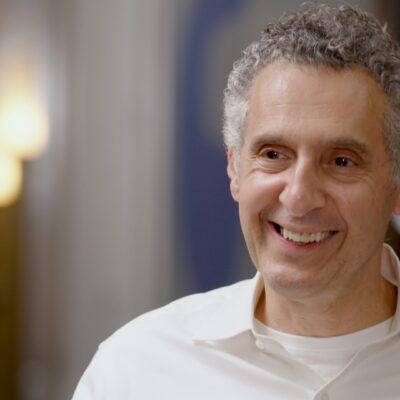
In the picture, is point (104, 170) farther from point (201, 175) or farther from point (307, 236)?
point (307, 236)

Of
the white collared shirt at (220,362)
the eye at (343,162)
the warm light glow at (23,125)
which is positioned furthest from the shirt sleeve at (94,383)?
the warm light glow at (23,125)

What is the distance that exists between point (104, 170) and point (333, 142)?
238 centimetres

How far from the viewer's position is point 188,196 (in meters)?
3.52

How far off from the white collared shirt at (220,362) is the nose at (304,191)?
286 millimetres

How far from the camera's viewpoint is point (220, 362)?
1.72m

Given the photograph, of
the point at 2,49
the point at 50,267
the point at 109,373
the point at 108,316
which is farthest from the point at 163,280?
the point at 109,373

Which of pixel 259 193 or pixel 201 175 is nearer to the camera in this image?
pixel 259 193

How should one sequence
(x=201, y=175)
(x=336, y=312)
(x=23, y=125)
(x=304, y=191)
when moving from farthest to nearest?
1. (x=23, y=125)
2. (x=201, y=175)
3. (x=336, y=312)
4. (x=304, y=191)

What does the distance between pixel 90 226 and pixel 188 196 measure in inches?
24.5

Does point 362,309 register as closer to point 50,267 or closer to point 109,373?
A: point 109,373

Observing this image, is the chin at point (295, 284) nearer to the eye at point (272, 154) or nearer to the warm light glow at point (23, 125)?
the eye at point (272, 154)

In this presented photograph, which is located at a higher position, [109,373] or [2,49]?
[2,49]

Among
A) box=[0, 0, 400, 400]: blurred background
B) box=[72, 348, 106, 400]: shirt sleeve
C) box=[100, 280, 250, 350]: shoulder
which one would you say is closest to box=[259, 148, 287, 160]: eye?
box=[100, 280, 250, 350]: shoulder

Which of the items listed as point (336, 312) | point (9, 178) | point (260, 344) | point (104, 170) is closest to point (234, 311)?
point (260, 344)
